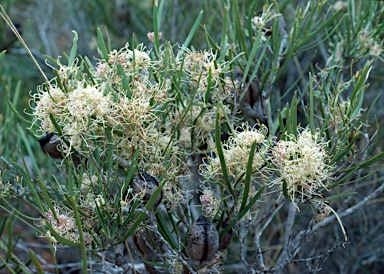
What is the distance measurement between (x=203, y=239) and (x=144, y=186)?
87 mm

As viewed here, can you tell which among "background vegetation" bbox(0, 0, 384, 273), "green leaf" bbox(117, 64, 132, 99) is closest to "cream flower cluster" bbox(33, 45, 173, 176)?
"green leaf" bbox(117, 64, 132, 99)

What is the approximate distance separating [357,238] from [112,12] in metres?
1.14

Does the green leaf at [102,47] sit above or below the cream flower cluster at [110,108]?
above

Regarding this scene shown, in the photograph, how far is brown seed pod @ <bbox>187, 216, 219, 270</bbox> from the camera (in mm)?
522

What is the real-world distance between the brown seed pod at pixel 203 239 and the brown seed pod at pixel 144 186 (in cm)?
6

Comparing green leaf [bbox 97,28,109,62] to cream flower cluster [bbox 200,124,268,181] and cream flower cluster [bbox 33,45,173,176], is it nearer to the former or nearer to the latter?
cream flower cluster [bbox 33,45,173,176]

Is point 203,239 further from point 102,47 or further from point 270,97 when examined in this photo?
point 270,97

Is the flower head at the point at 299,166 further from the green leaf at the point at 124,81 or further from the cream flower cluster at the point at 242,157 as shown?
the green leaf at the point at 124,81

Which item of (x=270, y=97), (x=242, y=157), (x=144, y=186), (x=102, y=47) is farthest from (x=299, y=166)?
(x=270, y=97)

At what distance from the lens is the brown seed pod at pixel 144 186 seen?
0.52 m

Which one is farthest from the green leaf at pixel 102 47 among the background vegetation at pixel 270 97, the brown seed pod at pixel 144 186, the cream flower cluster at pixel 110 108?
the background vegetation at pixel 270 97

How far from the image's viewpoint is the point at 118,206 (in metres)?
0.54

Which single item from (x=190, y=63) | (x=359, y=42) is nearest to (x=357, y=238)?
(x=359, y=42)

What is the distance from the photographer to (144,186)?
53 centimetres
